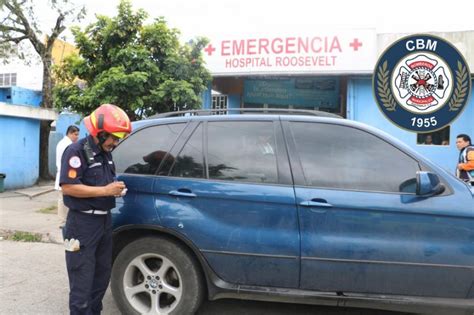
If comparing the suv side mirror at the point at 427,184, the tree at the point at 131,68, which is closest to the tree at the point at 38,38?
the tree at the point at 131,68

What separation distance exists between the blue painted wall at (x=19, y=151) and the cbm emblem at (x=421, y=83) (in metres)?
12.4

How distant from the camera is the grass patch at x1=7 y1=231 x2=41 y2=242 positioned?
7188mm

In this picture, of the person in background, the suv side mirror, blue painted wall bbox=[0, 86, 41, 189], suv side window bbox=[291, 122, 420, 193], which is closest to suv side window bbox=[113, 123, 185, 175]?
suv side window bbox=[291, 122, 420, 193]

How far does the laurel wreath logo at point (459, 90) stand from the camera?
12.3ft

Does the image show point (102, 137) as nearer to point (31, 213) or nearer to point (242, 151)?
point (242, 151)

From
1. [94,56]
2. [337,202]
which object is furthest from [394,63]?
[94,56]

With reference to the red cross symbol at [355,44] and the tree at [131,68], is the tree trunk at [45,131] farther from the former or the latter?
the red cross symbol at [355,44]

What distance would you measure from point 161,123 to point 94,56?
213 inches

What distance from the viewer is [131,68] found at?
27.0ft

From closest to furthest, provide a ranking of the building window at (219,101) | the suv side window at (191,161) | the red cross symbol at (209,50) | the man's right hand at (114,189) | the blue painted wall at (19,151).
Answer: the man's right hand at (114,189) < the suv side window at (191,161) < the red cross symbol at (209,50) < the blue painted wall at (19,151) < the building window at (219,101)

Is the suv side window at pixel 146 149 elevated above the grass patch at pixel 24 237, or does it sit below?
above

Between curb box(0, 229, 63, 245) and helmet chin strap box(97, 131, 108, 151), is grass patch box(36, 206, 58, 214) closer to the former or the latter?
curb box(0, 229, 63, 245)

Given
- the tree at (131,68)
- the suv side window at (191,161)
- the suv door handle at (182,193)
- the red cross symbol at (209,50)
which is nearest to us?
the suv door handle at (182,193)

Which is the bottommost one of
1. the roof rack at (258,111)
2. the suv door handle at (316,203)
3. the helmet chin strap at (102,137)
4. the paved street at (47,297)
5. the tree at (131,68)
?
the paved street at (47,297)
